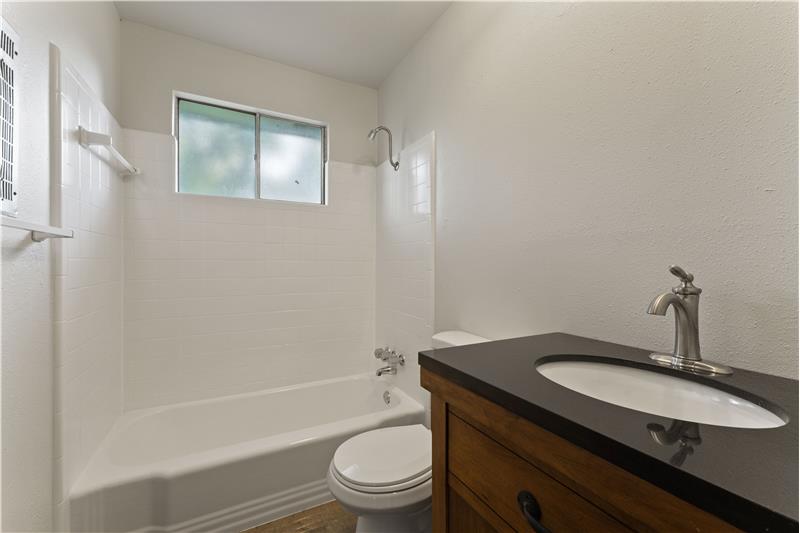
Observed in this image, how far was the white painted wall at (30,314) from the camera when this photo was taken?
912 millimetres

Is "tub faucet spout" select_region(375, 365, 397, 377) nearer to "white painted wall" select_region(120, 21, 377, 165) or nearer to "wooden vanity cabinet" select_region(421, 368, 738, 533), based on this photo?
"wooden vanity cabinet" select_region(421, 368, 738, 533)

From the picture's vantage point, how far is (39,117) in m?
1.08

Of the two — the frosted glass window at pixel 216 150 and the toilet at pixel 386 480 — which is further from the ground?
the frosted glass window at pixel 216 150

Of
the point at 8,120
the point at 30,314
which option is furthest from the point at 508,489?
the point at 8,120

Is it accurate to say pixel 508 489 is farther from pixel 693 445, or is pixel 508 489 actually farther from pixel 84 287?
pixel 84 287

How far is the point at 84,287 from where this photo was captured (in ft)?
4.60

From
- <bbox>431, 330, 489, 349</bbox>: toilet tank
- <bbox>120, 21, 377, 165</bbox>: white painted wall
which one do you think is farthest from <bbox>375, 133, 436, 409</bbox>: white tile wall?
<bbox>120, 21, 377, 165</bbox>: white painted wall

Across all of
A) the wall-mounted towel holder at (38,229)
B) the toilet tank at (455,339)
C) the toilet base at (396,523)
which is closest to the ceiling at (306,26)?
the wall-mounted towel holder at (38,229)

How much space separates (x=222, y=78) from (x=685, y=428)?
8.92ft

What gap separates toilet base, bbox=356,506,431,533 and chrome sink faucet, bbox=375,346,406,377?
3.06 feet

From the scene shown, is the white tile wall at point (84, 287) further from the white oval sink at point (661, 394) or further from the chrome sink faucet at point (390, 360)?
the white oval sink at point (661, 394)

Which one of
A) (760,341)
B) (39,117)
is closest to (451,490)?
(760,341)

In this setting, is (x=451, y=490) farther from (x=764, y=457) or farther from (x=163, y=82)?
(x=163, y=82)

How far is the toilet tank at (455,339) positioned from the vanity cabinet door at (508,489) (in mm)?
715
